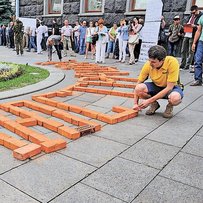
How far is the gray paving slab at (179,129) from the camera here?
3.74 metres

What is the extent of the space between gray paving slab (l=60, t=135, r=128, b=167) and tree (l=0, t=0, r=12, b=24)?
21689 millimetres

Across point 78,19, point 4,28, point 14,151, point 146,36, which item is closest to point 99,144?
point 14,151

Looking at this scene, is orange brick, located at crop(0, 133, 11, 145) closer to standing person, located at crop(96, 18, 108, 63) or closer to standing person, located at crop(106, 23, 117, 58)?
standing person, located at crop(96, 18, 108, 63)

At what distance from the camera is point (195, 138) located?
3.84m

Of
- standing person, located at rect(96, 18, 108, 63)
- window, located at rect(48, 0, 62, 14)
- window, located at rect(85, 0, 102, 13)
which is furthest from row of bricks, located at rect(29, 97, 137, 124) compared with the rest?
window, located at rect(48, 0, 62, 14)

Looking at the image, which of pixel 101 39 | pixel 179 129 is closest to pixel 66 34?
pixel 101 39

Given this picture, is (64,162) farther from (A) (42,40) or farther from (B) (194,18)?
(A) (42,40)

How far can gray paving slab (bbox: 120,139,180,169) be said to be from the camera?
3.09 meters

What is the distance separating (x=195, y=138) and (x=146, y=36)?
25.4 feet

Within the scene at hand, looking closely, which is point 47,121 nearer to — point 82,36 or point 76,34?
point 82,36

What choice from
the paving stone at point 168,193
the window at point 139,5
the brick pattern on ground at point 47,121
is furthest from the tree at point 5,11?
the paving stone at point 168,193

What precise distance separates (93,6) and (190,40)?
8.27m

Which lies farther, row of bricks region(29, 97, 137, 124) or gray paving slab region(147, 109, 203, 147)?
row of bricks region(29, 97, 137, 124)

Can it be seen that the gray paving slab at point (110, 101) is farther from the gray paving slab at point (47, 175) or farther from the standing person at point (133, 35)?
the standing person at point (133, 35)
